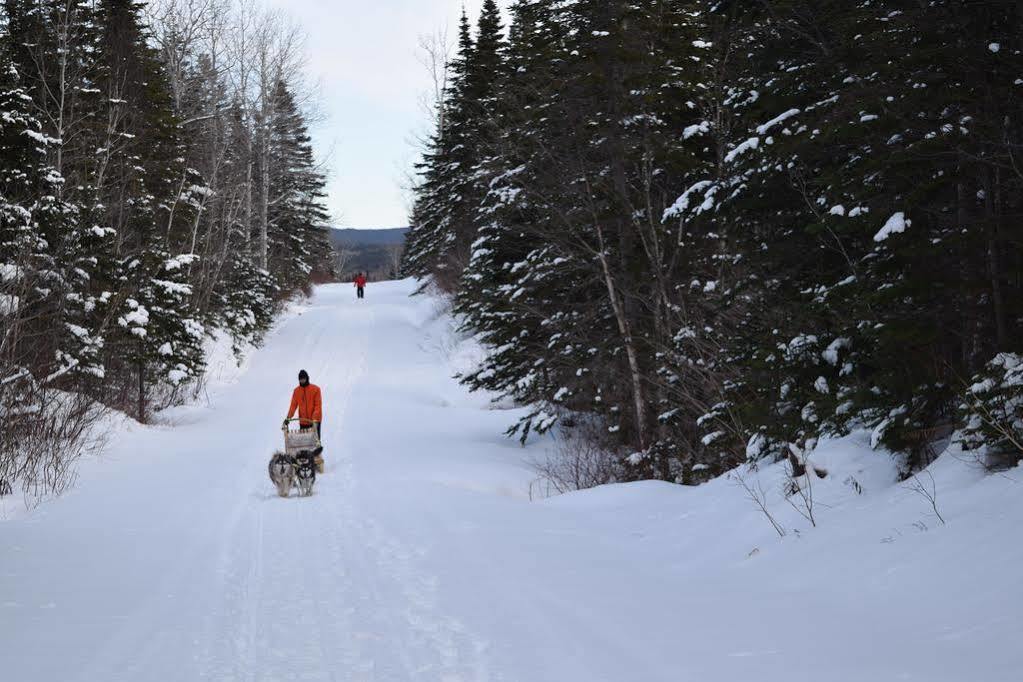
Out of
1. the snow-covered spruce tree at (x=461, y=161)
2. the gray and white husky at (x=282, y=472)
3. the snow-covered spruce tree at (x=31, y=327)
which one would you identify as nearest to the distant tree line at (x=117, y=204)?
the snow-covered spruce tree at (x=31, y=327)

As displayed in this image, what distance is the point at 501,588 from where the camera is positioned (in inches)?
255

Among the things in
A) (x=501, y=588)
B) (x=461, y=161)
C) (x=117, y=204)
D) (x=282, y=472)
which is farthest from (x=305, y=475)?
(x=461, y=161)

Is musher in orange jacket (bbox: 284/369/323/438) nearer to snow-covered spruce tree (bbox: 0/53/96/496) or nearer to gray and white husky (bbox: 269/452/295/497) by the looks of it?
gray and white husky (bbox: 269/452/295/497)

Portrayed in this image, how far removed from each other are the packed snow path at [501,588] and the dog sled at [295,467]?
1.07ft

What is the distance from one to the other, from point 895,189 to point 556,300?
411 inches

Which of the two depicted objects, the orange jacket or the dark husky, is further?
the orange jacket

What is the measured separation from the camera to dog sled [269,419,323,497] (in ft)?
40.1

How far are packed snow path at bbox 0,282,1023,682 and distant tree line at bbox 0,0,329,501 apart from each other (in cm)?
323

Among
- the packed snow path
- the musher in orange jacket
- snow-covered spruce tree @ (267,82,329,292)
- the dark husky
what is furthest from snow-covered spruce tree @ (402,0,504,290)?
the packed snow path

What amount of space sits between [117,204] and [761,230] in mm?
16634

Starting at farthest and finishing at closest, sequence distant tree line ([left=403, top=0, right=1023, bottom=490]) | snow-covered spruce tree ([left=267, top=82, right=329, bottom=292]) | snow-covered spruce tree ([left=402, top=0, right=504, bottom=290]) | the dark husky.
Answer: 1. snow-covered spruce tree ([left=267, top=82, right=329, bottom=292])
2. snow-covered spruce tree ([left=402, top=0, right=504, bottom=290])
3. the dark husky
4. distant tree line ([left=403, top=0, right=1023, bottom=490])

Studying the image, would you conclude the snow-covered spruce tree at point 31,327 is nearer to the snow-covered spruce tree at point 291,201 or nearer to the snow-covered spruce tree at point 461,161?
the snow-covered spruce tree at point 461,161

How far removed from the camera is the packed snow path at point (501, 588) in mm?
4609

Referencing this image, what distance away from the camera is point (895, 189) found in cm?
760
